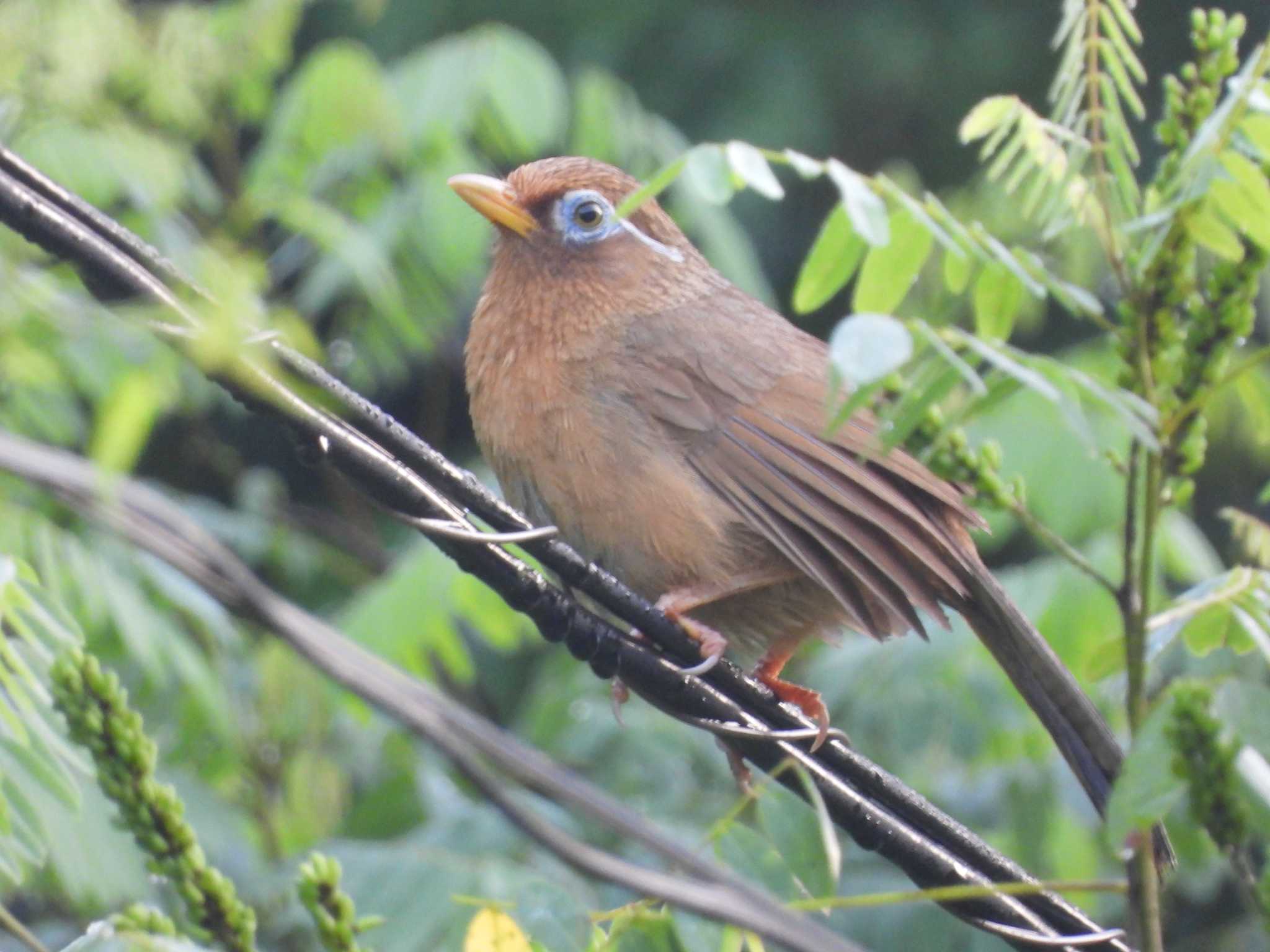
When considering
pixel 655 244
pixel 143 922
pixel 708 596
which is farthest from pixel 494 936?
pixel 655 244

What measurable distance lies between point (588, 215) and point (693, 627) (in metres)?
1.28

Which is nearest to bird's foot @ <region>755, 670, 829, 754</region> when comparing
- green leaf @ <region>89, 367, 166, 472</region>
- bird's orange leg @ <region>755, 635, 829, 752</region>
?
bird's orange leg @ <region>755, 635, 829, 752</region>

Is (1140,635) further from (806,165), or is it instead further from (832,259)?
(806,165)

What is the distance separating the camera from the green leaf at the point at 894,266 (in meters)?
2.46

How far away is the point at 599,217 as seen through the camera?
4273mm

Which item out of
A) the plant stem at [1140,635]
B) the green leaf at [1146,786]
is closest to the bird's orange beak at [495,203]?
the plant stem at [1140,635]

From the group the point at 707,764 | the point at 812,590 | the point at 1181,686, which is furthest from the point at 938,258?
the point at 1181,686

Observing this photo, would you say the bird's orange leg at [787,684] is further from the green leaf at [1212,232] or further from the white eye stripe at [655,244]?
the green leaf at [1212,232]

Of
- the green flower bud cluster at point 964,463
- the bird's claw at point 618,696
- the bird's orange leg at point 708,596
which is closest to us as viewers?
the green flower bud cluster at point 964,463

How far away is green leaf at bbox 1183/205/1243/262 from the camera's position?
2205mm

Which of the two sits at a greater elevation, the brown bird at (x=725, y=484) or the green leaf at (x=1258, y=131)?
the green leaf at (x=1258, y=131)

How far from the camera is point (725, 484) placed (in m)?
3.70

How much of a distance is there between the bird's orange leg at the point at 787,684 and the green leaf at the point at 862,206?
139 cm

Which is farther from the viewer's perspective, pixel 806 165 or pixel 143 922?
pixel 806 165
